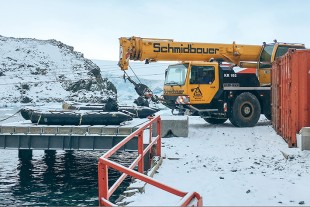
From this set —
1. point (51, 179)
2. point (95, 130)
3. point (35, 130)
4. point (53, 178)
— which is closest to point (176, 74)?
point (95, 130)

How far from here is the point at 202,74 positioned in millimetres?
18984

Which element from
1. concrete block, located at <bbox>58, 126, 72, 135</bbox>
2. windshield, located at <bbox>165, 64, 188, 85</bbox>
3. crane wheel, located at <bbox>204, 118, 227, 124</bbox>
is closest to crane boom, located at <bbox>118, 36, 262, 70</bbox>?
windshield, located at <bbox>165, 64, 188, 85</bbox>

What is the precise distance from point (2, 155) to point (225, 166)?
13.5m

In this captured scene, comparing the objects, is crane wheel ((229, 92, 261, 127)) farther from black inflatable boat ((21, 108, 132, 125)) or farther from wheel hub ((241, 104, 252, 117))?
black inflatable boat ((21, 108, 132, 125))

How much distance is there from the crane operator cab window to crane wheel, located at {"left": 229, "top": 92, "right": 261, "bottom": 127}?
5.30 feet

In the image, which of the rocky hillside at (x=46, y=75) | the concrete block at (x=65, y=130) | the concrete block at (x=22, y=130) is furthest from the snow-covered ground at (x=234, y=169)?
the rocky hillside at (x=46, y=75)

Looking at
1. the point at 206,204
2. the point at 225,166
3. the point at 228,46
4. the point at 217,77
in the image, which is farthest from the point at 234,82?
the point at 206,204

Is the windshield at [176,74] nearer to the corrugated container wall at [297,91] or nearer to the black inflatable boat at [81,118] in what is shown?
the black inflatable boat at [81,118]

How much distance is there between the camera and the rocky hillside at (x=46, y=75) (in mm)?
76000

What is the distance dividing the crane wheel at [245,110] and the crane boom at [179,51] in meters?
2.47

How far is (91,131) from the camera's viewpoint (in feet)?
50.8

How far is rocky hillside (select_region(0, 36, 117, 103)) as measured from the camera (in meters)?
76.0

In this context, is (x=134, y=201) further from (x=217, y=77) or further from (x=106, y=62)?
(x=106, y=62)

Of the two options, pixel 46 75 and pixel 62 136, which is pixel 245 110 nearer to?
pixel 62 136
